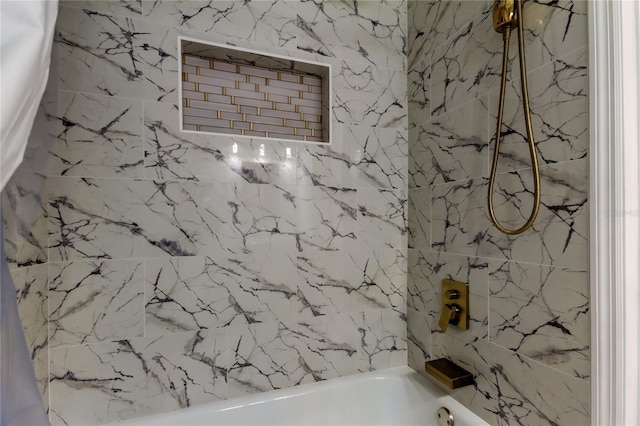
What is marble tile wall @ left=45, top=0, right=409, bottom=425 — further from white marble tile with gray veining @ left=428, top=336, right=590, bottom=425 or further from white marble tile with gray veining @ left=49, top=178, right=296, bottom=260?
Answer: white marble tile with gray veining @ left=428, top=336, right=590, bottom=425

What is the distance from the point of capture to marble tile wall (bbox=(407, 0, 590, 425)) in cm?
96

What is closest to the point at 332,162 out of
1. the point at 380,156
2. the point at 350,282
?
the point at 380,156

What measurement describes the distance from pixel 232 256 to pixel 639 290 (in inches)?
51.9

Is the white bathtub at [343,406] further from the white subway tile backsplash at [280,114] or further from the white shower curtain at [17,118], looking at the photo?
the white subway tile backsplash at [280,114]

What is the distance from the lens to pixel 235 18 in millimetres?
1404

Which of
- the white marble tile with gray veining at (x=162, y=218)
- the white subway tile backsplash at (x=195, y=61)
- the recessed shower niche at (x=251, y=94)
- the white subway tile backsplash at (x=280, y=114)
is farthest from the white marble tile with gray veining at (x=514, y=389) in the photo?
the white subway tile backsplash at (x=195, y=61)

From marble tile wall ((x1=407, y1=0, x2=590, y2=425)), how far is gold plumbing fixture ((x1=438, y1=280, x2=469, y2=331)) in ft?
0.10

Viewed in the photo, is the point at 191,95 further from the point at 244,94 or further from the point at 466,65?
the point at 466,65

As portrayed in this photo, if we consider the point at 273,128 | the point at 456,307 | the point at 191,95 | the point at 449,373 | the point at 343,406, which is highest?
the point at 191,95

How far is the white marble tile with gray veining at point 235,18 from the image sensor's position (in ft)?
4.32

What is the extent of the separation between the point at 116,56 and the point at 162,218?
2.11ft

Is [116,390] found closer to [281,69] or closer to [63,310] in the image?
[63,310]

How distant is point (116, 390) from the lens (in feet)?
4.14

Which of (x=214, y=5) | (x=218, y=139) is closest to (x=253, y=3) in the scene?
(x=214, y=5)
